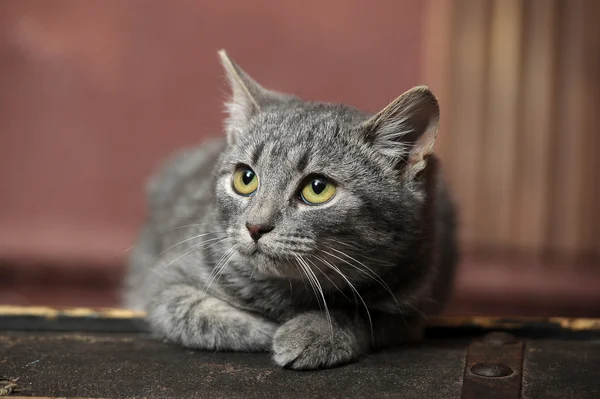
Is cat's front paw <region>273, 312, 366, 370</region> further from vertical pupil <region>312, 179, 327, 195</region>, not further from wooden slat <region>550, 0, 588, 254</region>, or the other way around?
wooden slat <region>550, 0, 588, 254</region>

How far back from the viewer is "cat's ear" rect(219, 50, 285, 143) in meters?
1.65

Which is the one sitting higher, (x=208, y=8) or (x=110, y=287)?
(x=208, y=8)

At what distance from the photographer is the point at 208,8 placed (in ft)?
9.75

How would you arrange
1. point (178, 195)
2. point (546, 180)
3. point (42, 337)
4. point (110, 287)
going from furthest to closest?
point (110, 287) < point (546, 180) < point (178, 195) < point (42, 337)

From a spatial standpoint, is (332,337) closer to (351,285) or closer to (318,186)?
(351,285)

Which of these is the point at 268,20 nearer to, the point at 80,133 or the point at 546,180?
the point at 80,133

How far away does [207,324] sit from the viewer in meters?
1.53

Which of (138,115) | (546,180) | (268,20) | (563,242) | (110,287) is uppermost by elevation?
(268,20)

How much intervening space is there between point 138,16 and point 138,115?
0.40m

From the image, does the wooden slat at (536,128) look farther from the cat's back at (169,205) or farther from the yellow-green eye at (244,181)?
the yellow-green eye at (244,181)

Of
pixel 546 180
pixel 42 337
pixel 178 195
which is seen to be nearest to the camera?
pixel 42 337

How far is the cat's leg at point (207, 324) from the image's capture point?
152cm

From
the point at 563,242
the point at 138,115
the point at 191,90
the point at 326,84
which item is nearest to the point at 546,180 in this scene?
the point at 563,242

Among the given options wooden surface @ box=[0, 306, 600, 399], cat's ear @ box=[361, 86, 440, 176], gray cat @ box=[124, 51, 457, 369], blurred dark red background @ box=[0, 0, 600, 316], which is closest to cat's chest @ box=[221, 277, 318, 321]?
gray cat @ box=[124, 51, 457, 369]
